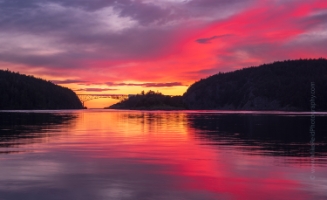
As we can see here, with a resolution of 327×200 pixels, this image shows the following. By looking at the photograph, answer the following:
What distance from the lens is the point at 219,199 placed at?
522 inches

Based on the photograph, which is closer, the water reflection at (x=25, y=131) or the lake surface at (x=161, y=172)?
the lake surface at (x=161, y=172)

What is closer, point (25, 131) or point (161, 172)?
point (161, 172)

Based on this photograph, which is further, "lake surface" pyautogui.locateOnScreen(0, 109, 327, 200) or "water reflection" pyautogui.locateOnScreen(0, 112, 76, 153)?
"water reflection" pyautogui.locateOnScreen(0, 112, 76, 153)

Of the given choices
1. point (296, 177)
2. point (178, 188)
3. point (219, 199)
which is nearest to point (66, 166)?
point (178, 188)

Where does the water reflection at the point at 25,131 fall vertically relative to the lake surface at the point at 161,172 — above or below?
above

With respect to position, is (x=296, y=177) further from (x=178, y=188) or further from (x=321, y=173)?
(x=178, y=188)

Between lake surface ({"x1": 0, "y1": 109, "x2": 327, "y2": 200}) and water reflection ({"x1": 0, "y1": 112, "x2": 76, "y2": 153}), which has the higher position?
water reflection ({"x1": 0, "y1": 112, "x2": 76, "y2": 153})

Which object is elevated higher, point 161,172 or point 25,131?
point 25,131

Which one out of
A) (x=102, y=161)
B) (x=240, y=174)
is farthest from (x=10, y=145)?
(x=240, y=174)

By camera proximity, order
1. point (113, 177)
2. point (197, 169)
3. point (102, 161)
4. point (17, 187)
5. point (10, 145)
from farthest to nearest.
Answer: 1. point (10, 145)
2. point (102, 161)
3. point (197, 169)
4. point (113, 177)
5. point (17, 187)

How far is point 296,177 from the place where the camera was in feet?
55.3

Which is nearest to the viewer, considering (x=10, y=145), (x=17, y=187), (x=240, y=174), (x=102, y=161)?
(x=17, y=187)

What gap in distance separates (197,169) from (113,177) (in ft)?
13.2

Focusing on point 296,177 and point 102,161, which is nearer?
point 296,177
